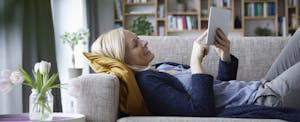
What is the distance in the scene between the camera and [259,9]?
25.0 feet

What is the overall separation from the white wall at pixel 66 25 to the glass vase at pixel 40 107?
277 centimetres

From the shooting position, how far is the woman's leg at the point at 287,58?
263 centimetres

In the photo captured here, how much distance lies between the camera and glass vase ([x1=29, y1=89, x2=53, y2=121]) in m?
1.91

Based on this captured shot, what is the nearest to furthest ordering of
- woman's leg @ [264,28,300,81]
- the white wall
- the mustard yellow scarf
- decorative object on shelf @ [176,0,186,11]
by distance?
the mustard yellow scarf < woman's leg @ [264,28,300,81] < the white wall < decorative object on shelf @ [176,0,186,11]

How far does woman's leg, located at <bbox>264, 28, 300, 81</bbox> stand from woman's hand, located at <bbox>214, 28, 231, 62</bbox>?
249 mm

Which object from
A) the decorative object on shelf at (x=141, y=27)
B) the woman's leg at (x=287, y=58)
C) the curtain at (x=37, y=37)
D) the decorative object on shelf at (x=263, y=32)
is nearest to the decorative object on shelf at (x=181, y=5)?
the decorative object on shelf at (x=141, y=27)

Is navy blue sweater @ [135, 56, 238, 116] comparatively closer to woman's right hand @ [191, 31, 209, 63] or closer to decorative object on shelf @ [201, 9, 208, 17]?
woman's right hand @ [191, 31, 209, 63]

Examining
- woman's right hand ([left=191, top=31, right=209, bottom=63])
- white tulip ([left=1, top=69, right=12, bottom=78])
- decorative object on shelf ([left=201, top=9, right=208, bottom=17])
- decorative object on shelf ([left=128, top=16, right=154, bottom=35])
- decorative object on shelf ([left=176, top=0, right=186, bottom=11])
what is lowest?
white tulip ([left=1, top=69, right=12, bottom=78])

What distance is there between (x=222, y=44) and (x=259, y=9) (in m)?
5.30

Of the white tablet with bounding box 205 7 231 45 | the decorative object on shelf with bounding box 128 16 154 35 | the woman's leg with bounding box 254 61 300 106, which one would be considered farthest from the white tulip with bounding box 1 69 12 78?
the decorative object on shelf with bounding box 128 16 154 35

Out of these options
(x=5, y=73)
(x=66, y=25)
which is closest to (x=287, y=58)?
(x=5, y=73)

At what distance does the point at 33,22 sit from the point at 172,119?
6.47ft

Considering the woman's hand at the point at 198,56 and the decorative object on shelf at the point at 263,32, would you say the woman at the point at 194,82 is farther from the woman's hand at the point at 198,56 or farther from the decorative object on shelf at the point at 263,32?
the decorative object on shelf at the point at 263,32

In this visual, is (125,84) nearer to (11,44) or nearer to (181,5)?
(11,44)
